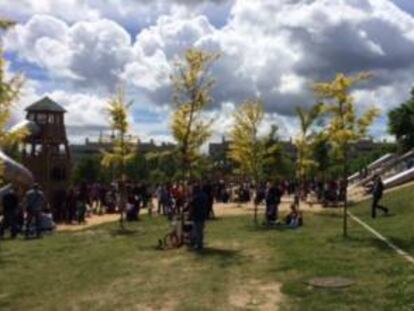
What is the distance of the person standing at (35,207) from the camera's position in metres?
27.7

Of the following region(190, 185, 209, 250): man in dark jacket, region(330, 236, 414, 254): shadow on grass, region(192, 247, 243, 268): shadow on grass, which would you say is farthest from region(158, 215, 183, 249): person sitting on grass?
region(330, 236, 414, 254): shadow on grass

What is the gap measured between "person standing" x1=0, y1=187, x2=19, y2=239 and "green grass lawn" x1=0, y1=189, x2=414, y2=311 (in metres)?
2.31

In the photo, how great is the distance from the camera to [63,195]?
1475 inches

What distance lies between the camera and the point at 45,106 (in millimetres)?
51688

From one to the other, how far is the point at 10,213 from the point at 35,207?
0.99 meters

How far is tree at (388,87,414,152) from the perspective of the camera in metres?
73.9

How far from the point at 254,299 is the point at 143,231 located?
583 inches

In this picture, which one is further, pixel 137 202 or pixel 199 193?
pixel 137 202

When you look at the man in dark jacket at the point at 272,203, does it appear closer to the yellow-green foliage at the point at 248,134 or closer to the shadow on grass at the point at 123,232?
the shadow on grass at the point at 123,232

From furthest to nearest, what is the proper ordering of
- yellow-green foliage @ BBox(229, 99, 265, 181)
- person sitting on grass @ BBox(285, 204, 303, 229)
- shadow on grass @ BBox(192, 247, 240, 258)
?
yellow-green foliage @ BBox(229, 99, 265, 181), person sitting on grass @ BBox(285, 204, 303, 229), shadow on grass @ BBox(192, 247, 240, 258)

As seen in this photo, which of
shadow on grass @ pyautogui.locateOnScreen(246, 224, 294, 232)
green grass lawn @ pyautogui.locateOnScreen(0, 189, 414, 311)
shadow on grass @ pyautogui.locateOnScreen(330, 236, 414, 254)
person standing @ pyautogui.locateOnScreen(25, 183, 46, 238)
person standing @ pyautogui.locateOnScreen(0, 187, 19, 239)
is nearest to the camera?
green grass lawn @ pyautogui.locateOnScreen(0, 189, 414, 311)

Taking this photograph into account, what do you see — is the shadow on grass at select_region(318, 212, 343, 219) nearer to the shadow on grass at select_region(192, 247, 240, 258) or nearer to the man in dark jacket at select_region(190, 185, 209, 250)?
the man in dark jacket at select_region(190, 185, 209, 250)

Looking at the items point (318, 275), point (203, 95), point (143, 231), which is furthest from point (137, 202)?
point (318, 275)

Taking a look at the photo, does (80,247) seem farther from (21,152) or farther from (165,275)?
(21,152)
